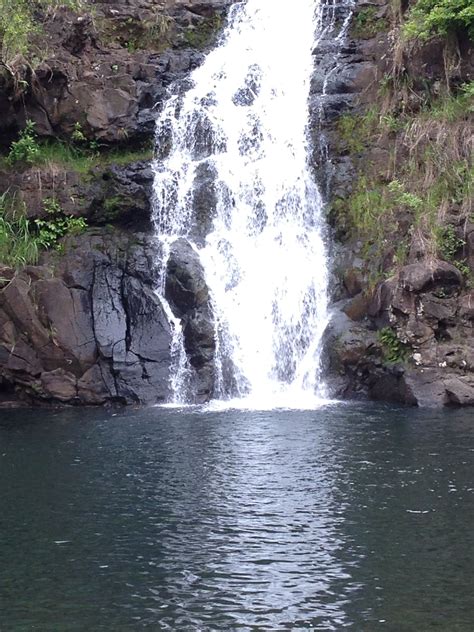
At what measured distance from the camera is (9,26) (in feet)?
68.8

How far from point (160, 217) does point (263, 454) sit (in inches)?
374

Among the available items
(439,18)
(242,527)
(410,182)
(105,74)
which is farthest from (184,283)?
(242,527)

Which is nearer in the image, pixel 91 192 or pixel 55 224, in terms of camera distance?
pixel 55 224

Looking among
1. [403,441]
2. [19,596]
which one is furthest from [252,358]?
[19,596]

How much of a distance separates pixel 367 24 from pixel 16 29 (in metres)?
9.29

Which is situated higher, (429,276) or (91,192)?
(91,192)

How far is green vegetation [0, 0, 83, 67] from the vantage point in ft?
69.2

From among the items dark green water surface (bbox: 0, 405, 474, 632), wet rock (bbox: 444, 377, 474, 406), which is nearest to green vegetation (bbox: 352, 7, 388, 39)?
wet rock (bbox: 444, 377, 474, 406)

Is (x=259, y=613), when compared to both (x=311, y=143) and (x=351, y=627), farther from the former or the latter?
(x=311, y=143)

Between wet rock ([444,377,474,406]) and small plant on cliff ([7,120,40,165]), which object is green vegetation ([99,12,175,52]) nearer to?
small plant on cliff ([7,120,40,165])

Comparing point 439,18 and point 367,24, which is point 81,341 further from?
point 367,24

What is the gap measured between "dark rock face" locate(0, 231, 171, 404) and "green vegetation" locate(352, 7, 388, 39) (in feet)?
32.1

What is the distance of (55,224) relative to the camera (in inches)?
818

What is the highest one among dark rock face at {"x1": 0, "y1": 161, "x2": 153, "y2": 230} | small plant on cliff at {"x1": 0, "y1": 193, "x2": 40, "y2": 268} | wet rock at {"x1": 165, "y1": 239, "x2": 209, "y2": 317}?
dark rock face at {"x1": 0, "y1": 161, "x2": 153, "y2": 230}
